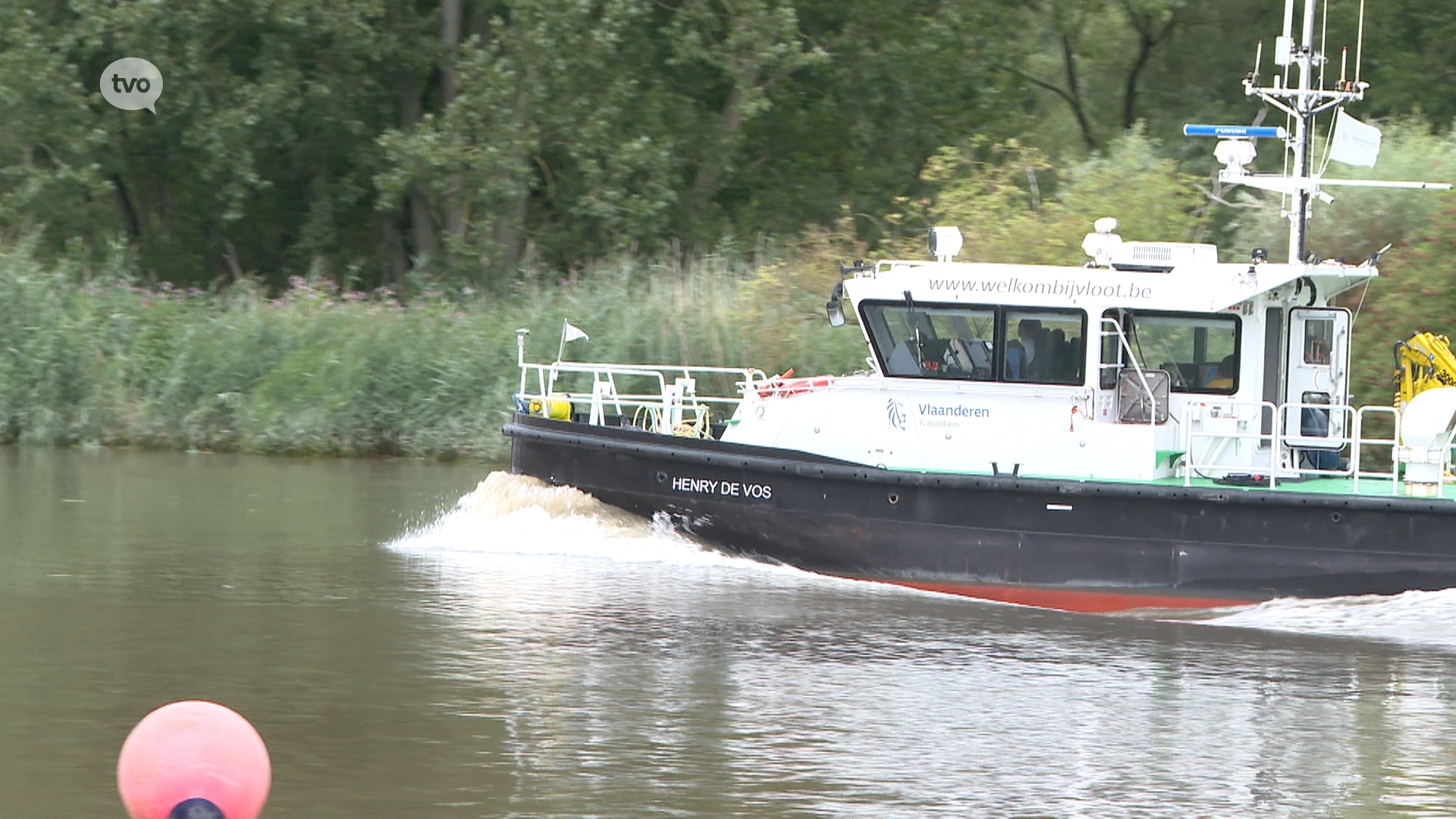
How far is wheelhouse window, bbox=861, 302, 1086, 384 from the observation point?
497 inches

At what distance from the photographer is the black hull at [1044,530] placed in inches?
472

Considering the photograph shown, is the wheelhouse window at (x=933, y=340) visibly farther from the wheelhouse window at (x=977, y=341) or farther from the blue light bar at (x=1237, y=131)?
the blue light bar at (x=1237, y=131)

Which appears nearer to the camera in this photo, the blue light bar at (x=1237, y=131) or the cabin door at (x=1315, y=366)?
the blue light bar at (x=1237, y=131)

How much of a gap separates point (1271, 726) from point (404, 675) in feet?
14.5

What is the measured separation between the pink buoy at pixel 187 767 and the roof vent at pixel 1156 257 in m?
8.67

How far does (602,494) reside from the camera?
13.6 metres

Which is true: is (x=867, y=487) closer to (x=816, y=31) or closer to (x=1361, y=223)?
(x=1361, y=223)

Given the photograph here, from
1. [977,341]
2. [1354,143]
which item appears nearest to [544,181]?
[977,341]

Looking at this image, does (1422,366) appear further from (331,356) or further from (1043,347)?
(331,356)

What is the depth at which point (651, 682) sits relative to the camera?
32.0ft

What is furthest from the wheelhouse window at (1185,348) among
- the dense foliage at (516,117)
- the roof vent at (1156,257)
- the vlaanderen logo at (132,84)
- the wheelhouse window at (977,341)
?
the vlaanderen logo at (132,84)

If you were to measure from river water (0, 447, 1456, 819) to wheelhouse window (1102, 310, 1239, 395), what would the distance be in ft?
5.19

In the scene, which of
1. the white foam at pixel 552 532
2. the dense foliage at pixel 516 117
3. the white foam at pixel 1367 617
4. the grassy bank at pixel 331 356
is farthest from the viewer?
the dense foliage at pixel 516 117

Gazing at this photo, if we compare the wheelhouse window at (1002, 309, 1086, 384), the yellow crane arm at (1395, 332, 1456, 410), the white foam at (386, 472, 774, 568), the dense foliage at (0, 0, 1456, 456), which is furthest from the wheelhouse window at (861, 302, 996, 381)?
the dense foliage at (0, 0, 1456, 456)
